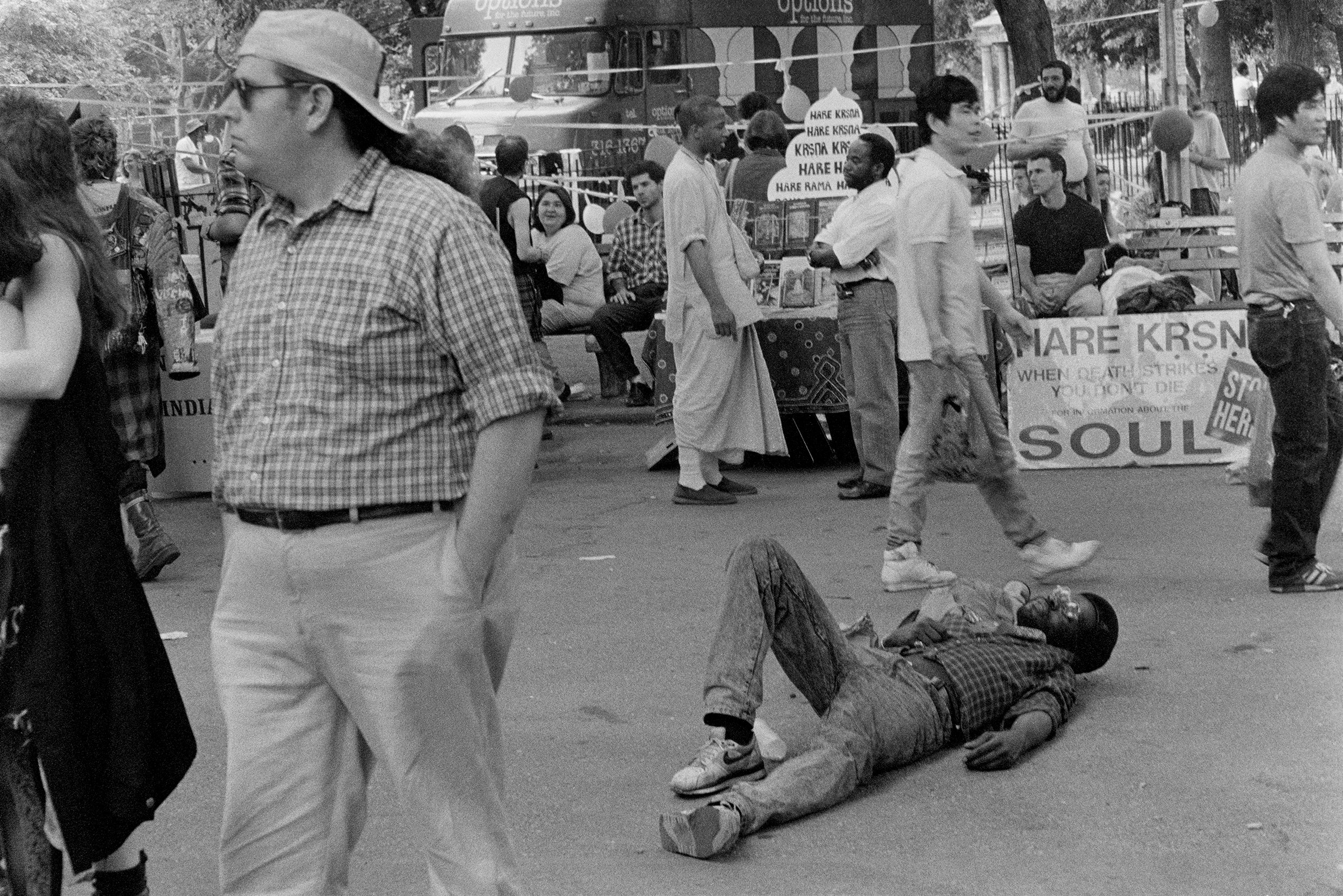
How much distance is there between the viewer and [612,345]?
12930 mm

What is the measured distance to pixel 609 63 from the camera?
20.2m

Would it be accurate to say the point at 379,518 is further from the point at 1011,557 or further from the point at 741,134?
the point at 741,134

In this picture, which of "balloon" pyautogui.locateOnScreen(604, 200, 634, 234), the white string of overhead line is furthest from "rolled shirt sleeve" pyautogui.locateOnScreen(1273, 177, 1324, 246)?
the white string of overhead line

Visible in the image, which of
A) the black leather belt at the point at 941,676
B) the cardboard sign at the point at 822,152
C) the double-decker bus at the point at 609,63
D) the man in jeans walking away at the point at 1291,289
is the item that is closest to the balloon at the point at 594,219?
the double-decker bus at the point at 609,63

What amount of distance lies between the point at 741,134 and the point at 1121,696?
12757 millimetres

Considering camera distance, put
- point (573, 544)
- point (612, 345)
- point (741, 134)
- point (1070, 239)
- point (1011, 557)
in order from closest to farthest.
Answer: point (1011, 557) < point (573, 544) < point (1070, 239) < point (612, 345) < point (741, 134)

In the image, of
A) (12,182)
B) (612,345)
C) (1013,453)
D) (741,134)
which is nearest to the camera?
(12,182)

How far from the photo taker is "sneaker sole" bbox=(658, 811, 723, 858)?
445cm

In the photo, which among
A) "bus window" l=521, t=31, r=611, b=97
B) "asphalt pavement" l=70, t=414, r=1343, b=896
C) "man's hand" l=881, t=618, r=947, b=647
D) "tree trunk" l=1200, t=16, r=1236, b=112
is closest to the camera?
"asphalt pavement" l=70, t=414, r=1343, b=896

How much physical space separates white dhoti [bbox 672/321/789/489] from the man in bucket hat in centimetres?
612

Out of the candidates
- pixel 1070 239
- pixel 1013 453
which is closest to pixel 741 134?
pixel 1070 239

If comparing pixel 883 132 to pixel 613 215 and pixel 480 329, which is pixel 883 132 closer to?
pixel 613 215

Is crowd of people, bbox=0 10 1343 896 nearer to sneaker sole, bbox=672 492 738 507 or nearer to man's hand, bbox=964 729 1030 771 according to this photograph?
man's hand, bbox=964 729 1030 771

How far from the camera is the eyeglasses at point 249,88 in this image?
308 cm
